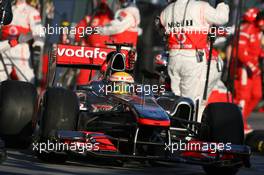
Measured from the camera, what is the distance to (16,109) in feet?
35.9

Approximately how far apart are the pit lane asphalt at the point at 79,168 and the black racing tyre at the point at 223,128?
40cm

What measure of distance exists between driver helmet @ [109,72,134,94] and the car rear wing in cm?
93

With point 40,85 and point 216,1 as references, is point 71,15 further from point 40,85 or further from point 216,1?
point 216,1

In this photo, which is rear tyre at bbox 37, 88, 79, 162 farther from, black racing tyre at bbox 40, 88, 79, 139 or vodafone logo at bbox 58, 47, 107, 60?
vodafone logo at bbox 58, 47, 107, 60

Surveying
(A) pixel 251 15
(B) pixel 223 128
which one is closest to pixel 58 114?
(B) pixel 223 128

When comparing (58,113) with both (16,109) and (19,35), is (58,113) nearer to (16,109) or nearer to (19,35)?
(16,109)

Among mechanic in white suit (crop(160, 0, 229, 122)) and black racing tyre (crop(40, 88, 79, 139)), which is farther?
mechanic in white suit (crop(160, 0, 229, 122))

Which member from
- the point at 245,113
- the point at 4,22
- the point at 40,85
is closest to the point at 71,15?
the point at 40,85

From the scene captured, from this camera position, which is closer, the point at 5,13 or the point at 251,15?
the point at 5,13

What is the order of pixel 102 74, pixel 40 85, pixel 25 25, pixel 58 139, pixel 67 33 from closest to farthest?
pixel 58 139 < pixel 102 74 < pixel 25 25 < pixel 67 33 < pixel 40 85

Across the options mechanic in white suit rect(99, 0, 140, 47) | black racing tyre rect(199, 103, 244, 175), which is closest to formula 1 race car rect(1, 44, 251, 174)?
black racing tyre rect(199, 103, 244, 175)

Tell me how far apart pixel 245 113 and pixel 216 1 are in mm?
3795

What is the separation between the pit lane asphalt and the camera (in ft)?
31.7

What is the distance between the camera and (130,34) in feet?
55.0
